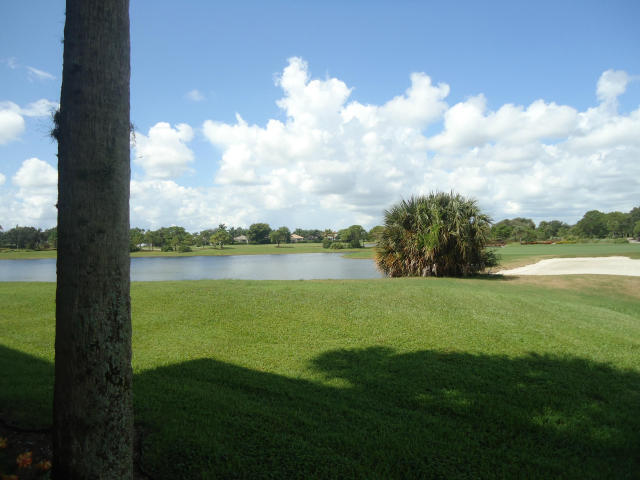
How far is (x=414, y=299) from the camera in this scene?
895cm

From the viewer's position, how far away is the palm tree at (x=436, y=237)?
14836 millimetres

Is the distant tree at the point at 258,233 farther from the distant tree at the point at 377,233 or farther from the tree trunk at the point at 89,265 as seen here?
the tree trunk at the point at 89,265

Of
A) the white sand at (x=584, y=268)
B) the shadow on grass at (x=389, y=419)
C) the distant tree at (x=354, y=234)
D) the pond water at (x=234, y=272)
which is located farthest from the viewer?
the distant tree at (x=354, y=234)

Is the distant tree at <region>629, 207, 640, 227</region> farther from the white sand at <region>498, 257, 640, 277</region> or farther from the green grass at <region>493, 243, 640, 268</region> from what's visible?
the white sand at <region>498, 257, 640, 277</region>

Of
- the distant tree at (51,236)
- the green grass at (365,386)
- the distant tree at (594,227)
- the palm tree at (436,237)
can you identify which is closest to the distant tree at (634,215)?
the distant tree at (594,227)

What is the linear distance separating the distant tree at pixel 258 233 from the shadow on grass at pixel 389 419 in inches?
4402

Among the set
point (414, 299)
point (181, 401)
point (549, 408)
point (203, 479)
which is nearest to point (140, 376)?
point (181, 401)

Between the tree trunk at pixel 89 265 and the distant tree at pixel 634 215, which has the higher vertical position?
the distant tree at pixel 634 215

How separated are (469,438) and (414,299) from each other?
583cm

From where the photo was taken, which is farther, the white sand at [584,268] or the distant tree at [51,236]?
the distant tree at [51,236]

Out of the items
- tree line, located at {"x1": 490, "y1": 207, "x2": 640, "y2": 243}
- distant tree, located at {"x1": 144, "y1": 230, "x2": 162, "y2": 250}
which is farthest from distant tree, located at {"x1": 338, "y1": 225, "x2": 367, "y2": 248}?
distant tree, located at {"x1": 144, "y1": 230, "x2": 162, "y2": 250}

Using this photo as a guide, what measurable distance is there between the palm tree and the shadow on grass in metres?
9.97

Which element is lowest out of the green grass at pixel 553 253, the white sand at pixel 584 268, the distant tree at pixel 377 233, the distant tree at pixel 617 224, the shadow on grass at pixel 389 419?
the shadow on grass at pixel 389 419

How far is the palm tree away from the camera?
14836 mm
